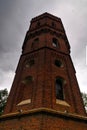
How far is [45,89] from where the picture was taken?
1274 centimetres

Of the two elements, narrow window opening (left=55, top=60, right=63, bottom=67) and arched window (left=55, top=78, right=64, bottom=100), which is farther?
narrow window opening (left=55, top=60, right=63, bottom=67)

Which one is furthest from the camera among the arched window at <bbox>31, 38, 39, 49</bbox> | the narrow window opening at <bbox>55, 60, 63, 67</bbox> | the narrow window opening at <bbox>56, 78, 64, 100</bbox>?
the arched window at <bbox>31, 38, 39, 49</bbox>

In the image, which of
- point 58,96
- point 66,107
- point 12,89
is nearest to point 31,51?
point 12,89

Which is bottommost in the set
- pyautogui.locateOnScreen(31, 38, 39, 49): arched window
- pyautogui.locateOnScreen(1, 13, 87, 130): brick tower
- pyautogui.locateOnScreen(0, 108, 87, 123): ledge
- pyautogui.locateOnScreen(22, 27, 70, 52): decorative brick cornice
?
pyautogui.locateOnScreen(0, 108, 87, 123): ledge

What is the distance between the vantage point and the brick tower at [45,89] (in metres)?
11.4

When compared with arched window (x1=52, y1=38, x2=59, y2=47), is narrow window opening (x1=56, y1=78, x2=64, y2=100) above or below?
below

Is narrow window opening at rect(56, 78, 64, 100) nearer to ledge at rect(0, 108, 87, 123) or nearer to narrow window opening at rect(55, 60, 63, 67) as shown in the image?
narrow window opening at rect(55, 60, 63, 67)

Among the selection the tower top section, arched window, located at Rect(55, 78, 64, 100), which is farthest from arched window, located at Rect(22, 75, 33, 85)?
the tower top section

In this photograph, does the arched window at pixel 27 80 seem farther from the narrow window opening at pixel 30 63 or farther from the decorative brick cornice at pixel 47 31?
the decorative brick cornice at pixel 47 31

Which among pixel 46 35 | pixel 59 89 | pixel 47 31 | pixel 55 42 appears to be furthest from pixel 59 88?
pixel 47 31

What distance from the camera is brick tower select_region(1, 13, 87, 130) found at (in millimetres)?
11383

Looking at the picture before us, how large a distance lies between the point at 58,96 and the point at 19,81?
3.07m

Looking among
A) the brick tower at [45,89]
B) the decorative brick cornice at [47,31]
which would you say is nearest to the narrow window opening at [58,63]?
the brick tower at [45,89]

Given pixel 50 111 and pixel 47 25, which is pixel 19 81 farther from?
pixel 47 25
